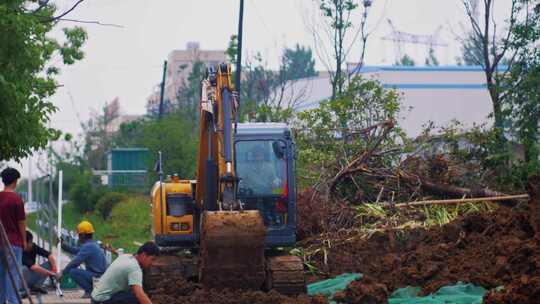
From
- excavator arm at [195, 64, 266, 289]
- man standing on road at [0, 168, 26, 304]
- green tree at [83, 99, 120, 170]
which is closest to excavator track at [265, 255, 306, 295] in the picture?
excavator arm at [195, 64, 266, 289]

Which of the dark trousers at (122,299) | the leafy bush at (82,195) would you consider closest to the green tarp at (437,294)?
the dark trousers at (122,299)

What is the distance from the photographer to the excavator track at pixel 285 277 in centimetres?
1723

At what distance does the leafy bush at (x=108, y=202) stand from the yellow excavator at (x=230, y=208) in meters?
31.6

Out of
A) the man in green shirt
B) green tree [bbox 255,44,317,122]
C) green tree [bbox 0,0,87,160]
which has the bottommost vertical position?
the man in green shirt

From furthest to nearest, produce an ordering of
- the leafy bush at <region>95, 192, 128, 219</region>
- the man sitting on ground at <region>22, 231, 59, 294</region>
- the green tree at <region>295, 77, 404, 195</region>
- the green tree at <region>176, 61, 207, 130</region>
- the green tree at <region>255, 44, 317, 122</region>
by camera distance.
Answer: the green tree at <region>176, 61, 207, 130</region>
the leafy bush at <region>95, 192, 128, 219</region>
the green tree at <region>255, 44, 317, 122</region>
the green tree at <region>295, 77, 404, 195</region>
the man sitting on ground at <region>22, 231, 59, 294</region>

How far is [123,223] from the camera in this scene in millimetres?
45344

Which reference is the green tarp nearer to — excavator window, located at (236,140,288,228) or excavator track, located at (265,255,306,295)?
excavator track, located at (265,255,306,295)

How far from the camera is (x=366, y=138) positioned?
2528 centimetres

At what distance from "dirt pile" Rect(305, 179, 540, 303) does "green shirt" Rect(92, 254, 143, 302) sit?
4994 millimetres

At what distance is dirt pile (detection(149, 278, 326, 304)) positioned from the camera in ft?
52.7

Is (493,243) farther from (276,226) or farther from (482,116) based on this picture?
(482,116)

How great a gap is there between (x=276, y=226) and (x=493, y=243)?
3728mm

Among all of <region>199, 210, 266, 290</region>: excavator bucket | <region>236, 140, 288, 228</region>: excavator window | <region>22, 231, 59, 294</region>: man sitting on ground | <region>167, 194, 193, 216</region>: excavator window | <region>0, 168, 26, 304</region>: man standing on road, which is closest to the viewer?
<region>0, 168, 26, 304</region>: man standing on road

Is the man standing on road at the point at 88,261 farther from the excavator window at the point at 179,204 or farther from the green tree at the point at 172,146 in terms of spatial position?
the green tree at the point at 172,146
